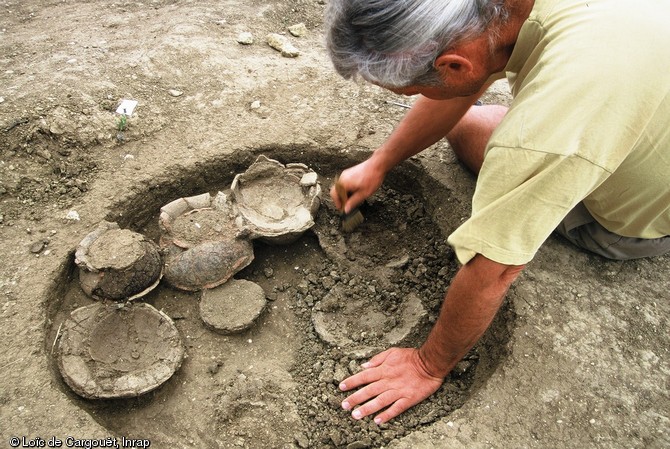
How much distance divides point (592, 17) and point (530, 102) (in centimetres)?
33

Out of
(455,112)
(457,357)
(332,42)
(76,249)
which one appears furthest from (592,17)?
(76,249)

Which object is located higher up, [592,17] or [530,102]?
[592,17]

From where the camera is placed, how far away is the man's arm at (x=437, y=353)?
1.71 m

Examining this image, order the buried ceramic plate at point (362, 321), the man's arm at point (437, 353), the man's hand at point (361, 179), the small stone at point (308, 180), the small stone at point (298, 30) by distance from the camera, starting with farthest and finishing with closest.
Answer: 1. the small stone at point (298, 30)
2. the small stone at point (308, 180)
3. the man's hand at point (361, 179)
4. the buried ceramic plate at point (362, 321)
5. the man's arm at point (437, 353)

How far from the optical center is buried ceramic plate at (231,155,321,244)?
8.84 ft

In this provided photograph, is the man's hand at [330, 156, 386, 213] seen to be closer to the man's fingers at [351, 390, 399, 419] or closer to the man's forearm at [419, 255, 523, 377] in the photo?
the man's forearm at [419, 255, 523, 377]

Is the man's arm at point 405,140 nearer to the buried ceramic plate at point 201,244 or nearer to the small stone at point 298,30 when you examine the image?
the buried ceramic plate at point 201,244

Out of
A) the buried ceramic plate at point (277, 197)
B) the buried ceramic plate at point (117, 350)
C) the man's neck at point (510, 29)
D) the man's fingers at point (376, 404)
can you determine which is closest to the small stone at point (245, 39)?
the buried ceramic plate at point (277, 197)

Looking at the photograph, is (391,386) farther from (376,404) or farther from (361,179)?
(361,179)

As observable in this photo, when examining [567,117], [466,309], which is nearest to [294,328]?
[466,309]

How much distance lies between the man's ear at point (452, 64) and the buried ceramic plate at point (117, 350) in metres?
1.64

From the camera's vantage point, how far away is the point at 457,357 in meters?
2.03

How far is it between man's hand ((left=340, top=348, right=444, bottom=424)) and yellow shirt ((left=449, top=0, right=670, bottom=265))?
71 centimetres

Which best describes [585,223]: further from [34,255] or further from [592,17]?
[34,255]
